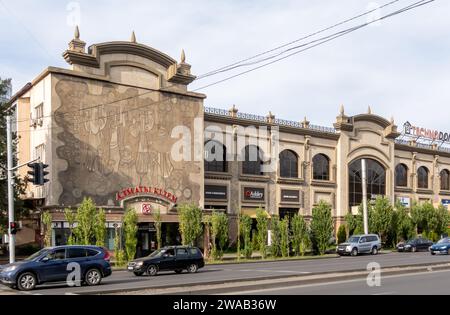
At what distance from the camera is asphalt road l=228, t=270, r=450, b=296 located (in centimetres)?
1738

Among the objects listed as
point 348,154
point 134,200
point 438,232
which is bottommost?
point 438,232

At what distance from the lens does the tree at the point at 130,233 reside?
39500 millimetres

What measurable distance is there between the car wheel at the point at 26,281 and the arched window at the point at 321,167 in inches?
1667

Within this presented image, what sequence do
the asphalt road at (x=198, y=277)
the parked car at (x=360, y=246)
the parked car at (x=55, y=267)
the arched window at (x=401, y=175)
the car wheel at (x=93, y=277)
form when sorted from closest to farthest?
the asphalt road at (x=198, y=277), the parked car at (x=55, y=267), the car wheel at (x=93, y=277), the parked car at (x=360, y=246), the arched window at (x=401, y=175)

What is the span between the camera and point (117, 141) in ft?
147

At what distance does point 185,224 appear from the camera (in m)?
42.8

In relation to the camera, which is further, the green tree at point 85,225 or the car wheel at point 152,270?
the green tree at point 85,225

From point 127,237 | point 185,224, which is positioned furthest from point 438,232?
point 127,237

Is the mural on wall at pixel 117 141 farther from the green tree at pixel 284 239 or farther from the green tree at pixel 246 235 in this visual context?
the green tree at pixel 284 239

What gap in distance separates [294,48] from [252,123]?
114 feet

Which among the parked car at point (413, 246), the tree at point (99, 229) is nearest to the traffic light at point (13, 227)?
the tree at point (99, 229)

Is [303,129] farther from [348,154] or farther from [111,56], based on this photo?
[111,56]

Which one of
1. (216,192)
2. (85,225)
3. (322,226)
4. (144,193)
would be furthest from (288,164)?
(85,225)

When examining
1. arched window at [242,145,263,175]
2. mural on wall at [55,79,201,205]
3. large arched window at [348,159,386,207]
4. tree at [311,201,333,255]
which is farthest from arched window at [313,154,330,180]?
mural on wall at [55,79,201,205]
